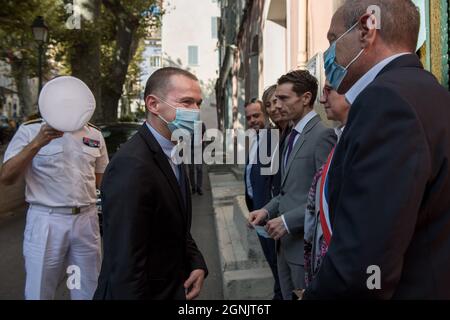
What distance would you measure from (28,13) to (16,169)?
806cm

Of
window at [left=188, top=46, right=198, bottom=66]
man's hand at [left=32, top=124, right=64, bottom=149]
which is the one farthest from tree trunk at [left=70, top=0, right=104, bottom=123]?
window at [left=188, top=46, right=198, bottom=66]

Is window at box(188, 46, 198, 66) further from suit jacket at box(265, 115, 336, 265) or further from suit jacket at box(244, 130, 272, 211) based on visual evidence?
suit jacket at box(265, 115, 336, 265)

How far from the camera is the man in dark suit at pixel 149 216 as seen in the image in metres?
1.71

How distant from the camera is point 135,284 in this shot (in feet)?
5.57

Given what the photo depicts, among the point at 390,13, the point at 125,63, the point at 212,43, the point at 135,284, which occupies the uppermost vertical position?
the point at 212,43

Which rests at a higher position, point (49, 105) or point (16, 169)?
point (49, 105)

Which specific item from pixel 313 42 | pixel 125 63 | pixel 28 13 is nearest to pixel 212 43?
pixel 125 63

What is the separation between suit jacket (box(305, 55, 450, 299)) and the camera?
108 cm

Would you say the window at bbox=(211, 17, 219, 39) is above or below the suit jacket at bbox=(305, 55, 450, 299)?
above

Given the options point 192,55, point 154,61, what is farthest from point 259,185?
point 154,61

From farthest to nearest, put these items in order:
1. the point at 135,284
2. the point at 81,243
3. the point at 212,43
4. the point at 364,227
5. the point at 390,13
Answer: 1. the point at 212,43
2. the point at 81,243
3. the point at 135,284
4. the point at 390,13
5. the point at 364,227

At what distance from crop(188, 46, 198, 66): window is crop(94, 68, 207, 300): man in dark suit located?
40058 millimetres

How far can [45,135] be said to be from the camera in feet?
8.71
